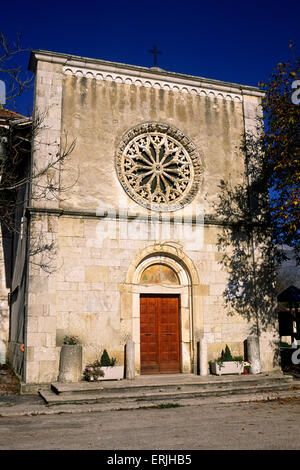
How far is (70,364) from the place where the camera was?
11016 mm

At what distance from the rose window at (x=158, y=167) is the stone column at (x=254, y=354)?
177 inches

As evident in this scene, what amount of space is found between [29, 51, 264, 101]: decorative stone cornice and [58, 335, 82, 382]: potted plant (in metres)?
7.80

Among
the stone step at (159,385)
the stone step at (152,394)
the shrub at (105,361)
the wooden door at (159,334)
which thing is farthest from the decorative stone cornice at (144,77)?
the stone step at (152,394)

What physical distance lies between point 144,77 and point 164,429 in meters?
10.4

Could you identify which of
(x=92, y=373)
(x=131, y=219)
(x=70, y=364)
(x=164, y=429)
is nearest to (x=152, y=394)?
(x=92, y=373)

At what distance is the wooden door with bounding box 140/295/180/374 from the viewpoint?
499 inches

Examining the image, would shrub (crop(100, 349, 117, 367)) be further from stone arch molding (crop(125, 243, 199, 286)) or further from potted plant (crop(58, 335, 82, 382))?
stone arch molding (crop(125, 243, 199, 286))

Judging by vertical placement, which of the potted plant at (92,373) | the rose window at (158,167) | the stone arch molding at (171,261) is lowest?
the potted plant at (92,373)

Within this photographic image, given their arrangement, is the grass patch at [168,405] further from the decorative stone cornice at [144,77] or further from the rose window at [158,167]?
the decorative stone cornice at [144,77]

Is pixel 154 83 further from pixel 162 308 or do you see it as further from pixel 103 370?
pixel 103 370

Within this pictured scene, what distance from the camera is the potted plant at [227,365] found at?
1243 centimetres

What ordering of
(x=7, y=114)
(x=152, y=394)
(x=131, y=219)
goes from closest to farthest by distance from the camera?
1. (x=152, y=394)
2. (x=131, y=219)
3. (x=7, y=114)

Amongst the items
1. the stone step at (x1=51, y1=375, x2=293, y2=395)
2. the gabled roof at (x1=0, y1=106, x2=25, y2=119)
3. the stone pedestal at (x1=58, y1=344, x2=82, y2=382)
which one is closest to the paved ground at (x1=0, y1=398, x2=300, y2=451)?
the stone step at (x1=51, y1=375, x2=293, y2=395)

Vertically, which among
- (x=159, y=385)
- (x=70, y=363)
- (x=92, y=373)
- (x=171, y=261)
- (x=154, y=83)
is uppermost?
(x=154, y=83)
